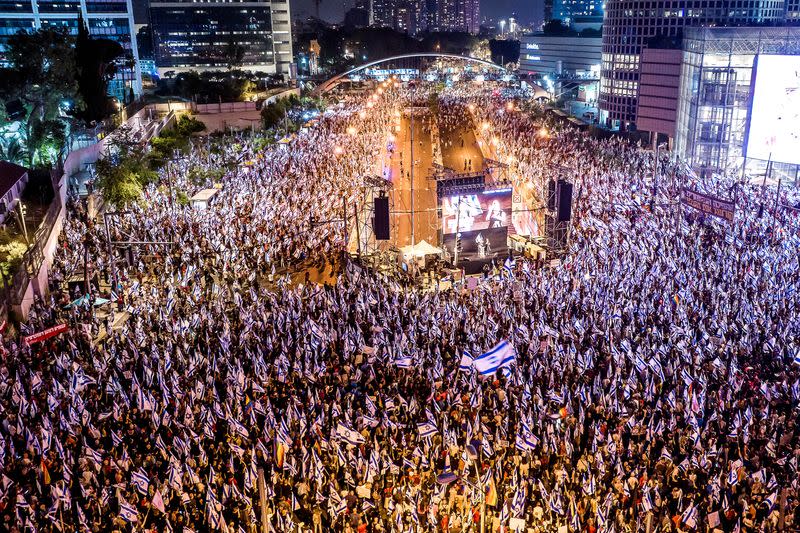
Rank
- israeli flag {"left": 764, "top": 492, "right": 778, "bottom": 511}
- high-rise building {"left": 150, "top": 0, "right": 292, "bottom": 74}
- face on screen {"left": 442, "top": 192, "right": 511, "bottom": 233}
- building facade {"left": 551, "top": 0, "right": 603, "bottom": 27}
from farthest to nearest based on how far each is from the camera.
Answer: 1. building facade {"left": 551, "top": 0, "right": 603, "bottom": 27}
2. high-rise building {"left": 150, "top": 0, "right": 292, "bottom": 74}
3. face on screen {"left": 442, "top": 192, "right": 511, "bottom": 233}
4. israeli flag {"left": 764, "top": 492, "right": 778, "bottom": 511}

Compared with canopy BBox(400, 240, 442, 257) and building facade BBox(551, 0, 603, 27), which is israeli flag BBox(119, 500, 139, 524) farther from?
building facade BBox(551, 0, 603, 27)

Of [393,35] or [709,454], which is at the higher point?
[393,35]

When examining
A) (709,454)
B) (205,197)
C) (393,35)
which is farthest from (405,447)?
(393,35)

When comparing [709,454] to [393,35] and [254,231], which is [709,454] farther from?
[393,35]

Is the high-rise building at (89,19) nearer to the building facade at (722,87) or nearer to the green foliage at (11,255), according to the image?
the green foliage at (11,255)

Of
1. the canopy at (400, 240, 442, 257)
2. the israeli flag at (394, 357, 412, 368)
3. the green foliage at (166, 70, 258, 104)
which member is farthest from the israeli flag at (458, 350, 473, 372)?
the green foliage at (166, 70, 258, 104)

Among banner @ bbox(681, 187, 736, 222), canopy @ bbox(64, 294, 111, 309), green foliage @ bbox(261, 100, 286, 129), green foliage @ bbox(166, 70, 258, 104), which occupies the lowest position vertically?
canopy @ bbox(64, 294, 111, 309)

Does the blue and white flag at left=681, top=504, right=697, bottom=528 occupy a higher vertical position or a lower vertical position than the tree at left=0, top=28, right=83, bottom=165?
lower
